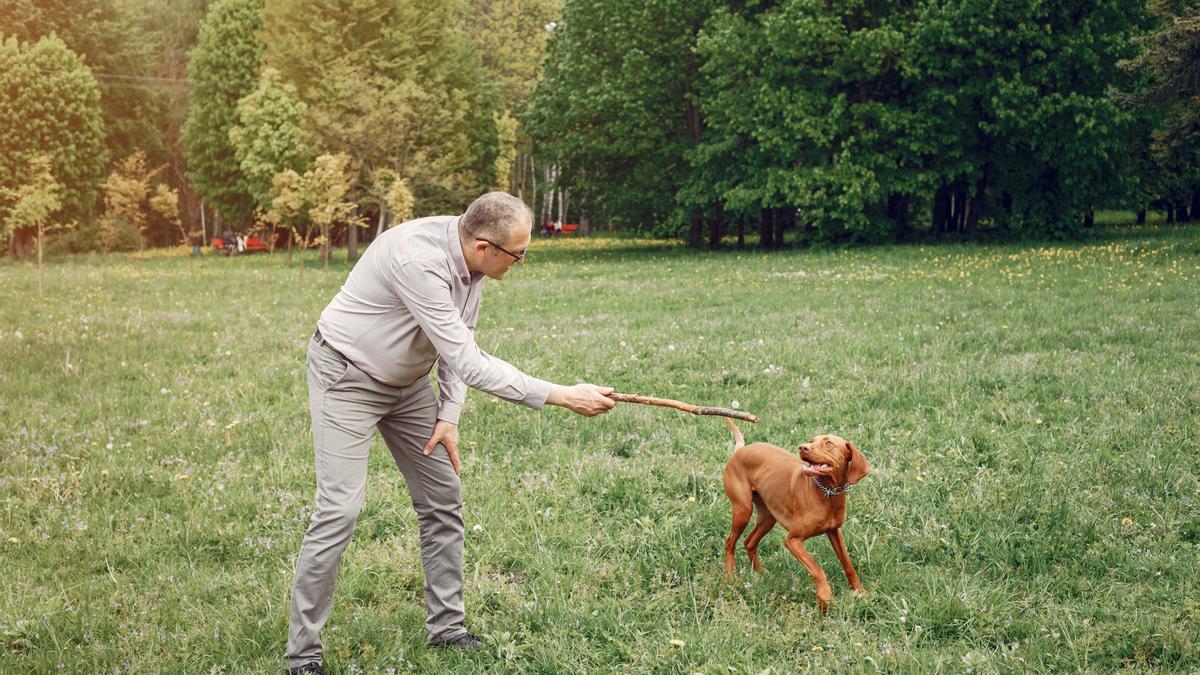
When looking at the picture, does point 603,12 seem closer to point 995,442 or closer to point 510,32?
point 510,32

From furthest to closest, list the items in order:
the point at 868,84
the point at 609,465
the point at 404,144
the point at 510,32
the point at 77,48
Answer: the point at 510,32
the point at 77,48
the point at 404,144
the point at 868,84
the point at 609,465

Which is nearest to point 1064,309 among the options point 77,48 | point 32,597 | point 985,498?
point 985,498

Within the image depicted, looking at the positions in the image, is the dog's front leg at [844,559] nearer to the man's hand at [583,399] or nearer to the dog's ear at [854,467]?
the dog's ear at [854,467]

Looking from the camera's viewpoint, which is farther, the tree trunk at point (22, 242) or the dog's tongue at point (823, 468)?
the tree trunk at point (22, 242)

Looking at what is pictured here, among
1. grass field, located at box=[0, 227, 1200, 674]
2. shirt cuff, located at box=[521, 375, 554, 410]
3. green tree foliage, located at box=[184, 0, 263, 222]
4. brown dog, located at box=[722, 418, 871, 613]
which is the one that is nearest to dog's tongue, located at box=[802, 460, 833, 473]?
brown dog, located at box=[722, 418, 871, 613]

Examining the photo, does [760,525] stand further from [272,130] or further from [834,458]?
[272,130]

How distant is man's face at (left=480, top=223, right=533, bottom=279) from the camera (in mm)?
4129

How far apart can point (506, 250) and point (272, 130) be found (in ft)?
123

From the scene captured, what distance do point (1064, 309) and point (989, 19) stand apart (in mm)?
19386

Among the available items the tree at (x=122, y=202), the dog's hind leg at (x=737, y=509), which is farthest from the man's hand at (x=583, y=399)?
the tree at (x=122, y=202)

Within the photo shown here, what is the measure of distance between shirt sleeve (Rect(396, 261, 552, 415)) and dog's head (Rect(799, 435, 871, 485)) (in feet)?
4.49

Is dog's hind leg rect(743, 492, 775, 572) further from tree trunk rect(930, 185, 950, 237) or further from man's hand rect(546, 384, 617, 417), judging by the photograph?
tree trunk rect(930, 185, 950, 237)

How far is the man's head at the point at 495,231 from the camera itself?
411 cm

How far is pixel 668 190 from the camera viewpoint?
38.8 m
